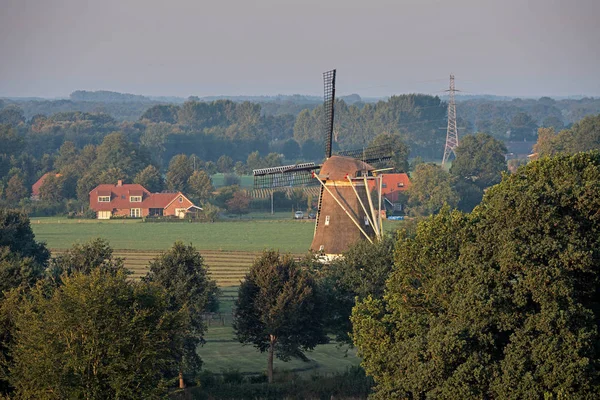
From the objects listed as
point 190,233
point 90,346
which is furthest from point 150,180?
point 90,346

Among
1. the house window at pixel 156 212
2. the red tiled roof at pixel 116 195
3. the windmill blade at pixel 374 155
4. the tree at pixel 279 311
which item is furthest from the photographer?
the red tiled roof at pixel 116 195

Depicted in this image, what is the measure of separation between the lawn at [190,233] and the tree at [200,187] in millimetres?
9397

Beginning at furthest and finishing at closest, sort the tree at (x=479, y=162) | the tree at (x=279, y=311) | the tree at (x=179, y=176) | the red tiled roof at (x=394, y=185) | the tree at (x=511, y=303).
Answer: the tree at (x=479, y=162)
the tree at (x=179, y=176)
the red tiled roof at (x=394, y=185)
the tree at (x=279, y=311)
the tree at (x=511, y=303)

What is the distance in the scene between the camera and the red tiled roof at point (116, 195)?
100438 mm

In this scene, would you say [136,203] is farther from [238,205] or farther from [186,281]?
[186,281]

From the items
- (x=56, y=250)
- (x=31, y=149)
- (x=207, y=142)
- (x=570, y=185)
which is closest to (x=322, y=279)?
(x=570, y=185)

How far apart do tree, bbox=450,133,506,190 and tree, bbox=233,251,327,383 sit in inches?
3071

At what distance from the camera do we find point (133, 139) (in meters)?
193

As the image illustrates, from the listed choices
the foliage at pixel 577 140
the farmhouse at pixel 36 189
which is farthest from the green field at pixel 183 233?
the foliage at pixel 577 140

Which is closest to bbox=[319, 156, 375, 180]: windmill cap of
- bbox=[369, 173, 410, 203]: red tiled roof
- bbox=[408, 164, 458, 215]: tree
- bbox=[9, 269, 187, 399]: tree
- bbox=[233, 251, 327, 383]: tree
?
bbox=[233, 251, 327, 383]: tree

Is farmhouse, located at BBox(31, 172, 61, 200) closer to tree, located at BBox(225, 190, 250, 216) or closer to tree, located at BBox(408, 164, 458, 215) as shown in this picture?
tree, located at BBox(225, 190, 250, 216)

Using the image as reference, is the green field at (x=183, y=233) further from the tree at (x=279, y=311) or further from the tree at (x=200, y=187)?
the tree at (x=279, y=311)

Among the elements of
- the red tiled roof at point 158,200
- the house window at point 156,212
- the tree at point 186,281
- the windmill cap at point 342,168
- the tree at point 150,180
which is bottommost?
the house window at point 156,212

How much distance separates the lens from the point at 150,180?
111 meters
